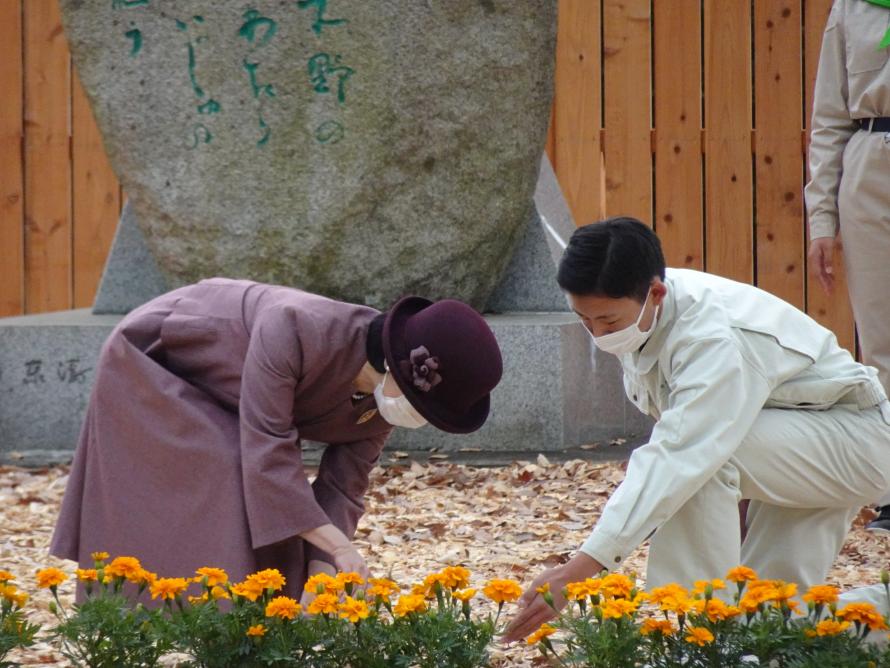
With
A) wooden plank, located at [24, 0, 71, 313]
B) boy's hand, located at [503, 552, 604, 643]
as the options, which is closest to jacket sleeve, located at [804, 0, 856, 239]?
boy's hand, located at [503, 552, 604, 643]

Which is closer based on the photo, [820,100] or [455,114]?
[820,100]

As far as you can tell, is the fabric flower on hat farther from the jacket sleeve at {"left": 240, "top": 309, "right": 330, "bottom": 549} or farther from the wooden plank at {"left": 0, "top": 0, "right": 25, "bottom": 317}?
the wooden plank at {"left": 0, "top": 0, "right": 25, "bottom": 317}

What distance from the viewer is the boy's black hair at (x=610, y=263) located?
2.83 m

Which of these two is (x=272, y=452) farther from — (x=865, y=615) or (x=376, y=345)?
(x=865, y=615)

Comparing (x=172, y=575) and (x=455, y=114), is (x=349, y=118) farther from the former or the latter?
(x=172, y=575)

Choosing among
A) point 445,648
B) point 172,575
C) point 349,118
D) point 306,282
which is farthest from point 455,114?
point 445,648

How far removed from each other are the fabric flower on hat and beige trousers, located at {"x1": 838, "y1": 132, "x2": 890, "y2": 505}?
1910 mm

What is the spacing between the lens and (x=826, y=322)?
7.77 metres

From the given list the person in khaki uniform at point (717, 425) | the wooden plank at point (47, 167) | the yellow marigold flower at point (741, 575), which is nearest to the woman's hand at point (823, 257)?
the person in khaki uniform at point (717, 425)

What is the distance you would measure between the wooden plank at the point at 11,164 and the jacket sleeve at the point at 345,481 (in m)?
5.23

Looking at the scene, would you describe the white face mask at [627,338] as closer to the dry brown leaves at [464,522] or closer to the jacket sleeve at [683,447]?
the jacket sleeve at [683,447]

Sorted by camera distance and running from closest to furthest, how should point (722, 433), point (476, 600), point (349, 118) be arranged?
point (722, 433), point (476, 600), point (349, 118)

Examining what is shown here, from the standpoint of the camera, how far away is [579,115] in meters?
7.80

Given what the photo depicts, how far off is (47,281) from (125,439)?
17.0 feet
